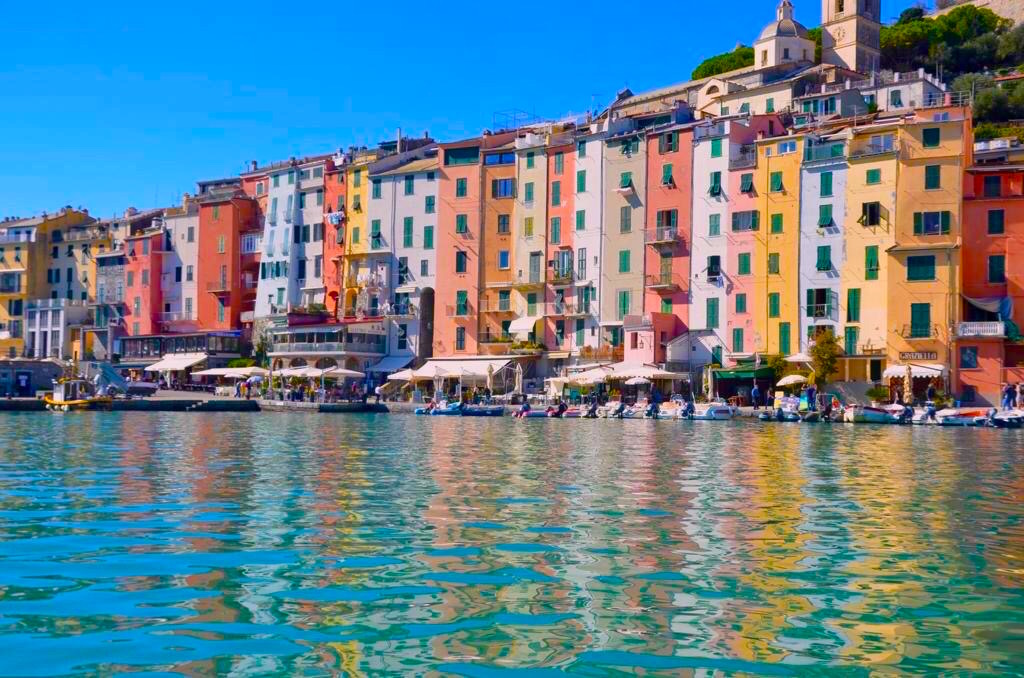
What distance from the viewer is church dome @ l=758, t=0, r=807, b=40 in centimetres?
8500

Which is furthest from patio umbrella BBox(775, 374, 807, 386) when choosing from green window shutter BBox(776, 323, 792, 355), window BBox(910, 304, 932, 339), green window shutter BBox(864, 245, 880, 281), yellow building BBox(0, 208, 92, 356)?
yellow building BBox(0, 208, 92, 356)

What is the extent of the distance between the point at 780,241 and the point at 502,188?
19.4 metres

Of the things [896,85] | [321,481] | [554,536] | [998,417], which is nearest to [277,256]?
[896,85]

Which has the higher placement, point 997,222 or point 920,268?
point 997,222

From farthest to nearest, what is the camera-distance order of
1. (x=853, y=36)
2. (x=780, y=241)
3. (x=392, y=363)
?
(x=853, y=36) < (x=392, y=363) < (x=780, y=241)

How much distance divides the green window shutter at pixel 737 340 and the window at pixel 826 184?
25.6ft

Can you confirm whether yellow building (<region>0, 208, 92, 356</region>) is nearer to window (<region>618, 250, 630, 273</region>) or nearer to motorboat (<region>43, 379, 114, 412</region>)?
motorboat (<region>43, 379, 114, 412</region>)

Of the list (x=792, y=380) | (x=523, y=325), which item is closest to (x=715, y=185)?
Result: (x=792, y=380)

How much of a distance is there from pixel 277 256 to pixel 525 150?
20987 millimetres

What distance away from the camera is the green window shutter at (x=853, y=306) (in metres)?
56.3

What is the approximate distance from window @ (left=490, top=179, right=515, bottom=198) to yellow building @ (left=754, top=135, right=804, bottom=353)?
16.9 m

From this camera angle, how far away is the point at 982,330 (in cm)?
5178

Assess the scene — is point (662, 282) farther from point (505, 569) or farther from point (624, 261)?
point (505, 569)

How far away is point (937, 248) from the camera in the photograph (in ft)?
176
